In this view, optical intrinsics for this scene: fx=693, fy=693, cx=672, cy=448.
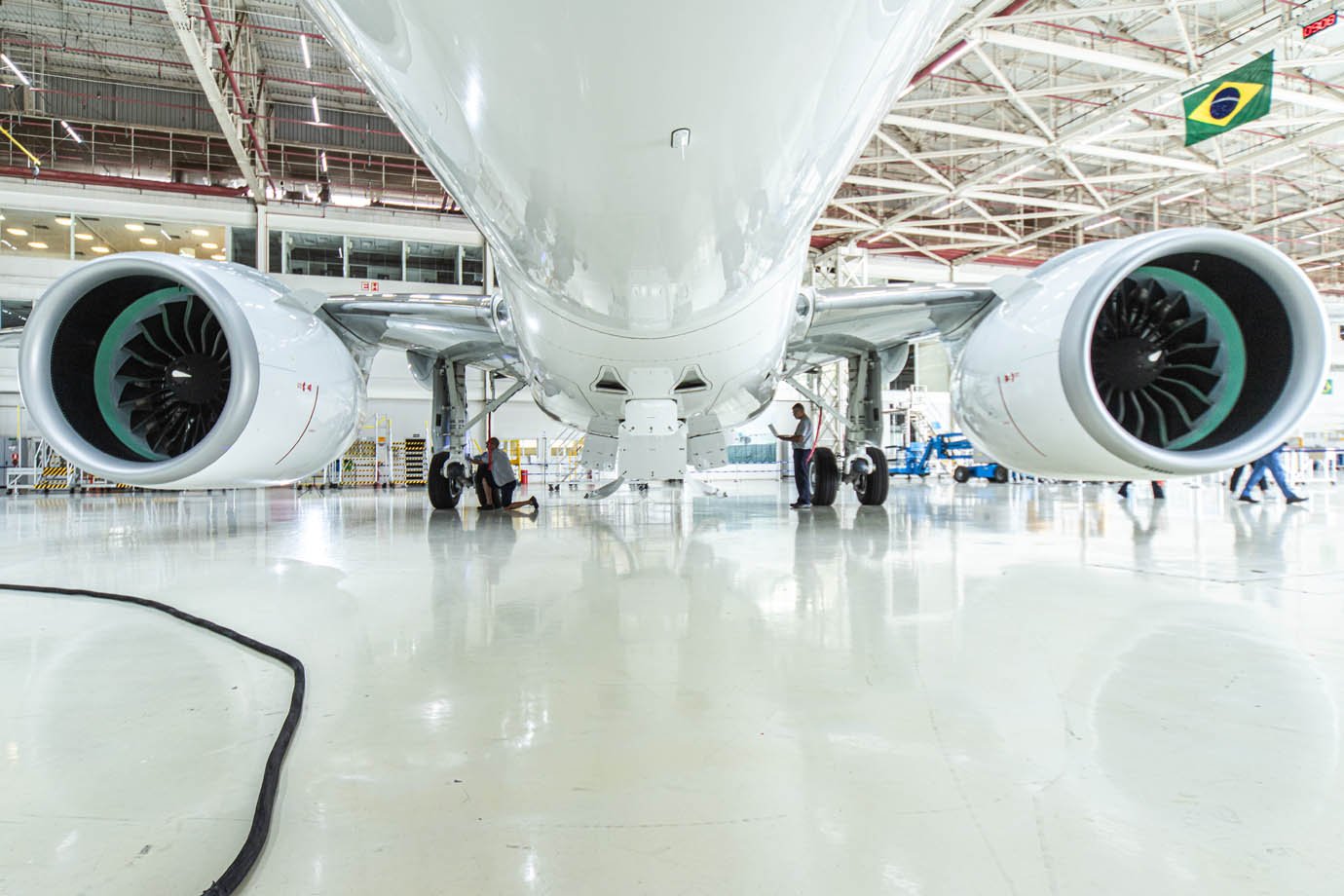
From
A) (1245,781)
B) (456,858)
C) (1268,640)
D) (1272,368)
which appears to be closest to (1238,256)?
(1272,368)

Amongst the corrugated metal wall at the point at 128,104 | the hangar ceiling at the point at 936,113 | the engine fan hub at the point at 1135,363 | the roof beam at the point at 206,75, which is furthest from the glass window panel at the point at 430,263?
the engine fan hub at the point at 1135,363

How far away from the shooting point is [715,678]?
1.83 meters

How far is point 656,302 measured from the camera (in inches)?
114

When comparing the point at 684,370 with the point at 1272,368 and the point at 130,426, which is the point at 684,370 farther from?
the point at 130,426

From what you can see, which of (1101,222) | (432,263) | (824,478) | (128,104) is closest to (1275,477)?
(824,478)

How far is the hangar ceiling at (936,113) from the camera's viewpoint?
12.5 meters

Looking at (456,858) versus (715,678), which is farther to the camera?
(715,678)

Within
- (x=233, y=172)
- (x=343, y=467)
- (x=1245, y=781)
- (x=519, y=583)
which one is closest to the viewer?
(x=1245, y=781)

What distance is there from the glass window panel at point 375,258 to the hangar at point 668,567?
39.6 feet

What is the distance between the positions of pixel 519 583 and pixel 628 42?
2.44m

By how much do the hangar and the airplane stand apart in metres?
0.02

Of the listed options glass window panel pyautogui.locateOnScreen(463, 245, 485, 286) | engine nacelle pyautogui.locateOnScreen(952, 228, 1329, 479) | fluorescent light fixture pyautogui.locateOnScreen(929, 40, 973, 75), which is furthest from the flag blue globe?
glass window panel pyautogui.locateOnScreen(463, 245, 485, 286)

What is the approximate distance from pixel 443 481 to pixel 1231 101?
13.3 metres

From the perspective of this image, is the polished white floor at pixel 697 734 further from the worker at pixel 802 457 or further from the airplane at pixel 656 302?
the worker at pixel 802 457
